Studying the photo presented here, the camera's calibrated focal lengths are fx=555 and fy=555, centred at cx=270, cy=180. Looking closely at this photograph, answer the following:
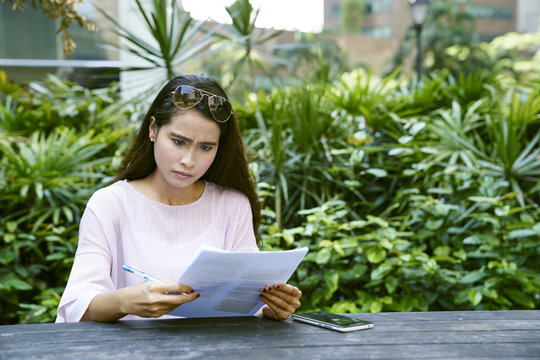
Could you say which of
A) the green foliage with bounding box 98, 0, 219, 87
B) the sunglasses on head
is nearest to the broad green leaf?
the sunglasses on head

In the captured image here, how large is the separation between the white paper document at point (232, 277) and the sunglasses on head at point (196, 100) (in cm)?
58

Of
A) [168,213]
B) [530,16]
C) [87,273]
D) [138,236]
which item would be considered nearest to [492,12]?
[530,16]

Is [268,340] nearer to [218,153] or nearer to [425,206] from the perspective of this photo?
[218,153]

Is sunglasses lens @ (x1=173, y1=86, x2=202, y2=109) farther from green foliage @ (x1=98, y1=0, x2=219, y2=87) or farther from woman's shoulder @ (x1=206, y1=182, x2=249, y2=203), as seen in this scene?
green foliage @ (x1=98, y1=0, x2=219, y2=87)

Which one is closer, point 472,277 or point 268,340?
point 268,340

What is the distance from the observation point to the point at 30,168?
3422 mm

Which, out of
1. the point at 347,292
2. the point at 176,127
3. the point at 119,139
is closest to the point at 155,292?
the point at 176,127

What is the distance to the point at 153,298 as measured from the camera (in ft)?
4.45

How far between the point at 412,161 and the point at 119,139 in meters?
2.14

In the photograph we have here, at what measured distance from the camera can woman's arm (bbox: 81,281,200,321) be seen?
136cm

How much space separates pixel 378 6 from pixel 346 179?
53.9 m

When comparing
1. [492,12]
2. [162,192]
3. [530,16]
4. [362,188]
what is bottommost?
[362,188]

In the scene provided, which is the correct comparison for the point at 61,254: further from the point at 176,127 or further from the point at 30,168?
the point at 176,127

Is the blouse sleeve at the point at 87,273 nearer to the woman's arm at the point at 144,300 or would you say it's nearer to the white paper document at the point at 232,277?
the woman's arm at the point at 144,300
